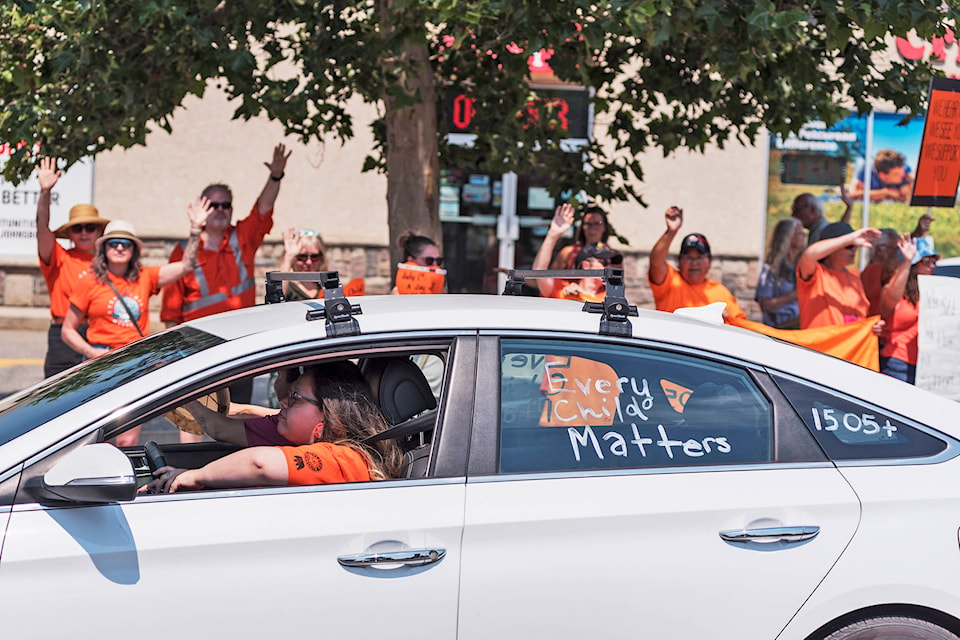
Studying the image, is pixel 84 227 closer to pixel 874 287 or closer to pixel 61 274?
pixel 61 274

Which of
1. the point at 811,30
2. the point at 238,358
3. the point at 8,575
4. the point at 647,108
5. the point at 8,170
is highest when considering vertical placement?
the point at 811,30

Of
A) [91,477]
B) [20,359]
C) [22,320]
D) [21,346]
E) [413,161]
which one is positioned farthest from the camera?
[22,320]

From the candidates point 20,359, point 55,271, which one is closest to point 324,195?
point 20,359

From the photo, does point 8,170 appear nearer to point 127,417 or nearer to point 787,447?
point 127,417

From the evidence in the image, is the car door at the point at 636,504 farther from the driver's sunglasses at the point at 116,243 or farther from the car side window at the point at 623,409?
the driver's sunglasses at the point at 116,243

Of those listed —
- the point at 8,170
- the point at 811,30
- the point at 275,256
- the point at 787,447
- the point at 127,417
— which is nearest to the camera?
the point at 127,417

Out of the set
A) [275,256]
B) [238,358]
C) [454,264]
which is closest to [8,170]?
[238,358]

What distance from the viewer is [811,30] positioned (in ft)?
23.4

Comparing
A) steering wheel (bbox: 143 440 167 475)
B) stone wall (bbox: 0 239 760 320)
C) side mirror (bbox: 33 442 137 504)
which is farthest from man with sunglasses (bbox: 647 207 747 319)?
stone wall (bbox: 0 239 760 320)

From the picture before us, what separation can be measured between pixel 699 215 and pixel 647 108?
23.1 ft

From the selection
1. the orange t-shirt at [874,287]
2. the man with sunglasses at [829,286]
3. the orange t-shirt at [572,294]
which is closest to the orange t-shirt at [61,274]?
the orange t-shirt at [572,294]

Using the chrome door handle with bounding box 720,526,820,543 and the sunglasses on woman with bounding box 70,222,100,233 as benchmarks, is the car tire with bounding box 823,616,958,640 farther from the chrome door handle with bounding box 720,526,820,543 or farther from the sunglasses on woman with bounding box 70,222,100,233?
the sunglasses on woman with bounding box 70,222,100,233

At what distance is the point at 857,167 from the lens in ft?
47.1

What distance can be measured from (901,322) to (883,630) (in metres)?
4.17
